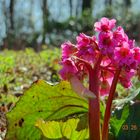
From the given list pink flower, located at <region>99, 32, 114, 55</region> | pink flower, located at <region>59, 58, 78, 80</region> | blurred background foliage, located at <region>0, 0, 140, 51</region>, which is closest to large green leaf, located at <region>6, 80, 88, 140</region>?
pink flower, located at <region>59, 58, 78, 80</region>

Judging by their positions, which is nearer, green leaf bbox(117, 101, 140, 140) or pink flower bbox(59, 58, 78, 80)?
pink flower bbox(59, 58, 78, 80)

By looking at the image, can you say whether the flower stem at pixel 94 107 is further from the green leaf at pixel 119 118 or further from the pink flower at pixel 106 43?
the green leaf at pixel 119 118

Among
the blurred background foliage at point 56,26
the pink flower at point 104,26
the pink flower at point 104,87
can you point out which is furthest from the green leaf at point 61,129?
the blurred background foliage at point 56,26

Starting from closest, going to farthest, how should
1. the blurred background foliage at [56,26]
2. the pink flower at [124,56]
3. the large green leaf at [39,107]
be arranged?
the pink flower at [124,56] < the large green leaf at [39,107] < the blurred background foliage at [56,26]

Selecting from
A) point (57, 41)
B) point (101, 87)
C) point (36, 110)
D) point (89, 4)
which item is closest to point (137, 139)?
point (101, 87)

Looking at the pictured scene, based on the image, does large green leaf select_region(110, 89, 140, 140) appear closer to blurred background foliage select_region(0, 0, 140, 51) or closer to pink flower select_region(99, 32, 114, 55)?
pink flower select_region(99, 32, 114, 55)

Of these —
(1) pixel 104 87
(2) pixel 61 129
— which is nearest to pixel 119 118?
(1) pixel 104 87
